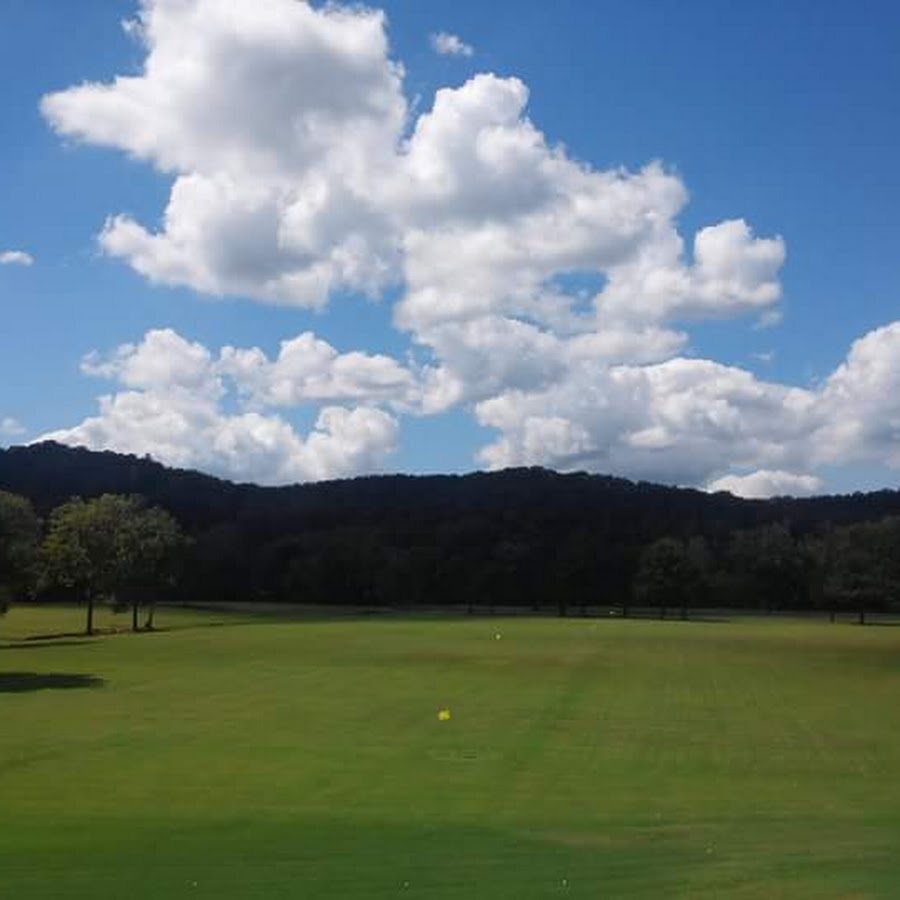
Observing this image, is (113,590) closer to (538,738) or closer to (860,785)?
(538,738)

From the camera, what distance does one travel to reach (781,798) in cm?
2211

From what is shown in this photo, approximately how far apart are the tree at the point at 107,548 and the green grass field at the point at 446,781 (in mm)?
36149

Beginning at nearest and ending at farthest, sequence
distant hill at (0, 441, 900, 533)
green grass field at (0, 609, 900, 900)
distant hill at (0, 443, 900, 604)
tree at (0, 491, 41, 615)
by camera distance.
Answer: green grass field at (0, 609, 900, 900)
tree at (0, 491, 41, 615)
distant hill at (0, 443, 900, 604)
distant hill at (0, 441, 900, 533)

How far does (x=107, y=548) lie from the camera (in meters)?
92.1

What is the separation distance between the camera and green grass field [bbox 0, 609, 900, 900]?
14.3 m

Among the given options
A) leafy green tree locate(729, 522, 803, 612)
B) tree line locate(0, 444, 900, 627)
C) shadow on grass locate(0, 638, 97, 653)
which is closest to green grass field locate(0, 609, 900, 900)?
shadow on grass locate(0, 638, 97, 653)

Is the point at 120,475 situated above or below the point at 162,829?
above

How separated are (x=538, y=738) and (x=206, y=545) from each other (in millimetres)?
134148

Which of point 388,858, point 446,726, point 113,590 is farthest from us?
point 113,590

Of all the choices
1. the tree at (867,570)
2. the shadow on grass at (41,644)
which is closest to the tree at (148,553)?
the shadow on grass at (41,644)

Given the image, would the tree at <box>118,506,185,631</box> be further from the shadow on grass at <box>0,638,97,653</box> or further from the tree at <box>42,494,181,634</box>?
the shadow on grass at <box>0,638,97,653</box>

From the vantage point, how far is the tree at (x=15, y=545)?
52.4 meters

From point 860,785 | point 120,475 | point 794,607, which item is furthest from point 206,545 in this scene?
point 860,785

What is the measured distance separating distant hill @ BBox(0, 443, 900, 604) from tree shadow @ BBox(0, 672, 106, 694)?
98.8 metres
